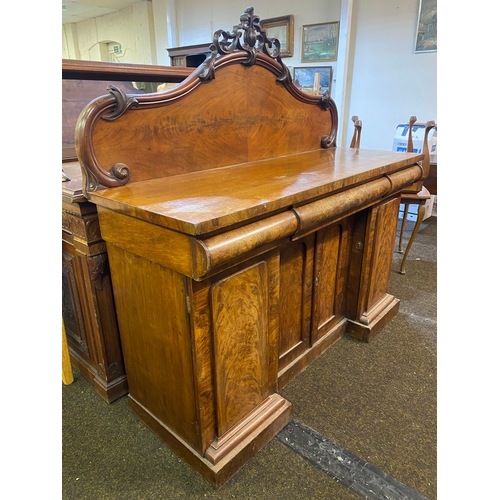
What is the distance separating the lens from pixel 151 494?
1.15 m

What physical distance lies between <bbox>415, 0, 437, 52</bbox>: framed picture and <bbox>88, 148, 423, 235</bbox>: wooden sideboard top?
2365mm

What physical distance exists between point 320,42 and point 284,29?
1.73 feet

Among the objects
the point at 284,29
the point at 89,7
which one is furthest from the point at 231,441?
the point at 89,7

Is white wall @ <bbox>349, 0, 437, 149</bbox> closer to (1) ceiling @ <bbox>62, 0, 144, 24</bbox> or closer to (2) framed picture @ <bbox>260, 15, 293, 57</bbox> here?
(2) framed picture @ <bbox>260, 15, 293, 57</bbox>

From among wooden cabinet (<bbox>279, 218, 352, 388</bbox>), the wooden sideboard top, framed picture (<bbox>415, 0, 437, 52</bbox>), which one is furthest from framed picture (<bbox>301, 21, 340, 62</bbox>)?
wooden cabinet (<bbox>279, 218, 352, 388</bbox>)

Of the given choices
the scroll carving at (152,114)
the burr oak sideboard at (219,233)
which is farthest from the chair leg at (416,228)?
the scroll carving at (152,114)

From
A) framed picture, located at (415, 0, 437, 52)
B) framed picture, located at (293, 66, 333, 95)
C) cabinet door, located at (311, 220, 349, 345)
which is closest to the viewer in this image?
cabinet door, located at (311, 220, 349, 345)

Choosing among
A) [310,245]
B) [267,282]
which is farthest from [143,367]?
[310,245]

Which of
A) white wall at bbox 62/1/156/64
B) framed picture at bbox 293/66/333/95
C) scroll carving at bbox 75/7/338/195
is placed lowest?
scroll carving at bbox 75/7/338/195

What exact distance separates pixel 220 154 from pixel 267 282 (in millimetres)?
568

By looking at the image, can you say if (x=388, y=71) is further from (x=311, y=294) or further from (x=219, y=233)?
(x=219, y=233)

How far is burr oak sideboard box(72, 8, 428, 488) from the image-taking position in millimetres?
973

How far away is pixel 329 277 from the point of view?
1739 mm

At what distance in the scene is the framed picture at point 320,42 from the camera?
3.78 meters
